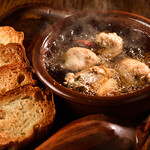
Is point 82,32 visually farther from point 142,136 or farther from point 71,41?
point 142,136

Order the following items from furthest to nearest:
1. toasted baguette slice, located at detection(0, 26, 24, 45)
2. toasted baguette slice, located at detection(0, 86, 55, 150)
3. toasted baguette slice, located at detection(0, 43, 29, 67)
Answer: toasted baguette slice, located at detection(0, 26, 24, 45)
toasted baguette slice, located at detection(0, 43, 29, 67)
toasted baguette slice, located at detection(0, 86, 55, 150)

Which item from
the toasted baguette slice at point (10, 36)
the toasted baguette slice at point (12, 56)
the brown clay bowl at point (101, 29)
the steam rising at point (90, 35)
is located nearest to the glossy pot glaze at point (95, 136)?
the brown clay bowl at point (101, 29)

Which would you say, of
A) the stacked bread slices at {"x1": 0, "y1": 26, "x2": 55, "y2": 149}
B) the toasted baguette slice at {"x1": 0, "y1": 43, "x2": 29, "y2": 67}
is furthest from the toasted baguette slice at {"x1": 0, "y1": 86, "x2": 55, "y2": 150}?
the toasted baguette slice at {"x1": 0, "y1": 43, "x2": 29, "y2": 67}

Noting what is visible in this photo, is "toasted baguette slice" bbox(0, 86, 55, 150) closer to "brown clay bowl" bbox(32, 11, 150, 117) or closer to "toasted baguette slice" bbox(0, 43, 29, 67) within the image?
"brown clay bowl" bbox(32, 11, 150, 117)

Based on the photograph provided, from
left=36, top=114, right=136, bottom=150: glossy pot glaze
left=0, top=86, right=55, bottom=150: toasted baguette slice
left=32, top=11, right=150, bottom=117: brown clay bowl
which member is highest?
left=32, top=11, right=150, bottom=117: brown clay bowl

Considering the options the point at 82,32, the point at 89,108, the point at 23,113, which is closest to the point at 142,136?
the point at 89,108

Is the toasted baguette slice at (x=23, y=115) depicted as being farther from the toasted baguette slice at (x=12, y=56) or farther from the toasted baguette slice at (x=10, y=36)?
the toasted baguette slice at (x=10, y=36)
